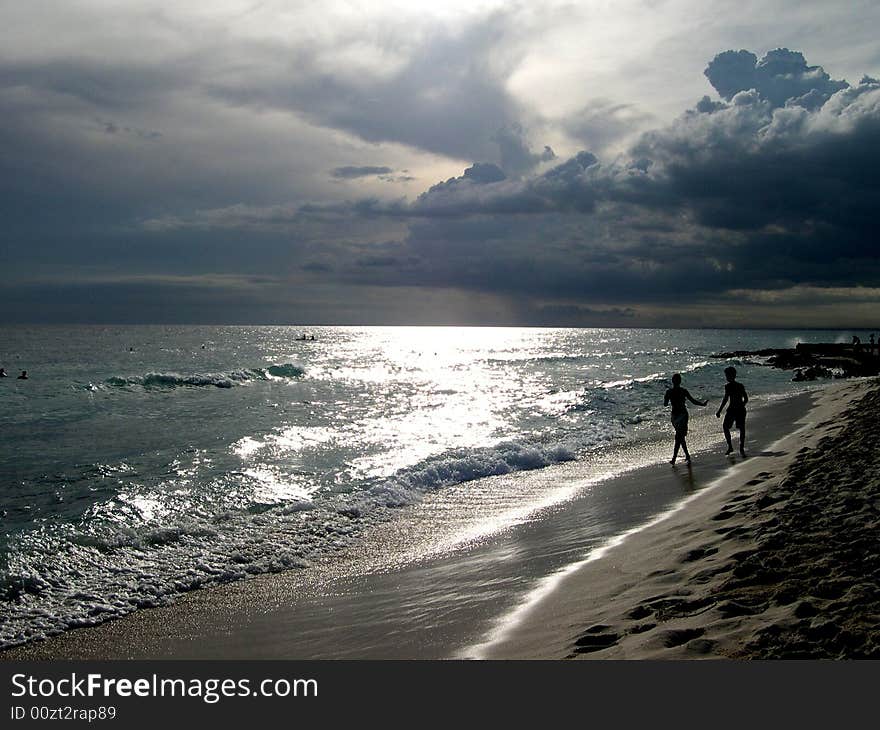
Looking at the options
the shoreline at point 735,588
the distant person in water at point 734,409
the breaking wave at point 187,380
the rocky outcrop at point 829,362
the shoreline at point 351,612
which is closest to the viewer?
the shoreline at point 735,588

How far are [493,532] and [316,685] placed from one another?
611 cm

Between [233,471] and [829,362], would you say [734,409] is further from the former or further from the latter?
[829,362]

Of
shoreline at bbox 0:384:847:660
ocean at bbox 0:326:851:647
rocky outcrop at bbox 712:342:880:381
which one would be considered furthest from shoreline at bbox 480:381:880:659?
rocky outcrop at bbox 712:342:880:381

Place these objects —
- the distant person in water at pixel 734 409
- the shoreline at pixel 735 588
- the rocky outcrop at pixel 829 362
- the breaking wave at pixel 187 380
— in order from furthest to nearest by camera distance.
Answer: the rocky outcrop at pixel 829 362 → the breaking wave at pixel 187 380 → the distant person in water at pixel 734 409 → the shoreline at pixel 735 588

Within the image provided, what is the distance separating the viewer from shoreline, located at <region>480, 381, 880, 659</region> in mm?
4109

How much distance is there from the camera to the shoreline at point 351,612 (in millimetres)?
5969

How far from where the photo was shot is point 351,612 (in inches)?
269

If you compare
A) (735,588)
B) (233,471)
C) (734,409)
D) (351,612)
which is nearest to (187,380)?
(233,471)

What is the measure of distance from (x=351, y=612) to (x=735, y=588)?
3972 millimetres

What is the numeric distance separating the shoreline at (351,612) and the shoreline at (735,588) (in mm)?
558

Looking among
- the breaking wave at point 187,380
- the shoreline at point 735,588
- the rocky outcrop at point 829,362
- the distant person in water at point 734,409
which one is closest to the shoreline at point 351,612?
the shoreline at point 735,588

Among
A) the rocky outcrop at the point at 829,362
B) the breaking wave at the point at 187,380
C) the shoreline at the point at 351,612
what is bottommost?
the shoreline at the point at 351,612

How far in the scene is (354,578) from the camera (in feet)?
26.6

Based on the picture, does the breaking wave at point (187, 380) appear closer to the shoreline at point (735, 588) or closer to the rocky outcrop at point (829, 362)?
the shoreline at point (735, 588)
